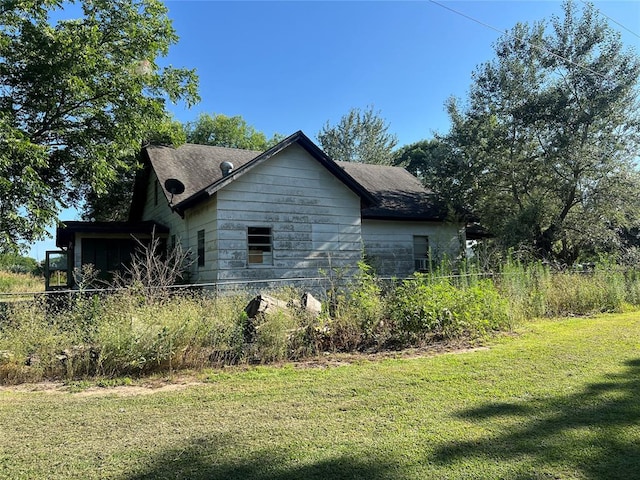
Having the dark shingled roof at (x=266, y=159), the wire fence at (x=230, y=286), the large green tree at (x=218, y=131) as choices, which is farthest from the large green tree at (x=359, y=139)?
the wire fence at (x=230, y=286)

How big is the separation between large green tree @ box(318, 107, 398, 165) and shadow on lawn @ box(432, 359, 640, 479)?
31.7 metres

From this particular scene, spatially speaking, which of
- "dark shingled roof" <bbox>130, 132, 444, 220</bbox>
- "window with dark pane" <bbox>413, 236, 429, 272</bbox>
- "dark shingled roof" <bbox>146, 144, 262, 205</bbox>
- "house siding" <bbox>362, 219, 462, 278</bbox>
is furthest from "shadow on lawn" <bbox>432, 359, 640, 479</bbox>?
"dark shingled roof" <bbox>146, 144, 262, 205</bbox>

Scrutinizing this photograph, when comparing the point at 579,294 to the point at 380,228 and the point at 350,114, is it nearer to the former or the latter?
the point at 380,228

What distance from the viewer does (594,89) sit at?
49.2ft

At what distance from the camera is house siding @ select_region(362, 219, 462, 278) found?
1455 centimetres

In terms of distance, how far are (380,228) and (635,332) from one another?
334 inches

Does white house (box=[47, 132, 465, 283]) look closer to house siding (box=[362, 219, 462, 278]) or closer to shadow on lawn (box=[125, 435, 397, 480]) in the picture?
house siding (box=[362, 219, 462, 278])

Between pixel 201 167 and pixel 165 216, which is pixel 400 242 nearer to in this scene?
pixel 201 167

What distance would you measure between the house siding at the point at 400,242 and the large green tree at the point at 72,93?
7.89m

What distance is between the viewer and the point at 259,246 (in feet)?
38.6

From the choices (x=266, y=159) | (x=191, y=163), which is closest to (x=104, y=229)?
(x=191, y=163)

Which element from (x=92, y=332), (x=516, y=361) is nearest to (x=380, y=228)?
(x=516, y=361)

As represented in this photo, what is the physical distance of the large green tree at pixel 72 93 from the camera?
1079 cm

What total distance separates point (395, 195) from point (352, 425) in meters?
13.8
